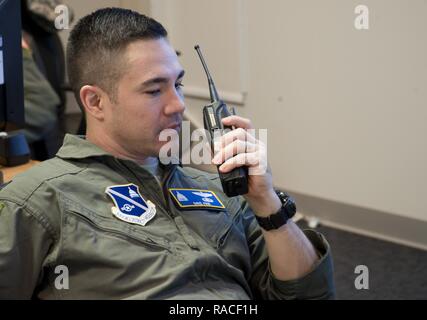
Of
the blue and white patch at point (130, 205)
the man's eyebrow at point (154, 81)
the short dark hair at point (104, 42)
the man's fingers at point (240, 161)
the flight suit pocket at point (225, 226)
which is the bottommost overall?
the flight suit pocket at point (225, 226)

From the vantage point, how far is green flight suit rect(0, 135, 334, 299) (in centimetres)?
108

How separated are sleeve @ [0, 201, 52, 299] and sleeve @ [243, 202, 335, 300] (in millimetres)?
484

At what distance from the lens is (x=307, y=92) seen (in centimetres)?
287

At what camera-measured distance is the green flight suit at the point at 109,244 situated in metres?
1.08

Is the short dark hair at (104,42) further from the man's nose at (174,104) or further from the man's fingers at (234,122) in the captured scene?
the man's fingers at (234,122)

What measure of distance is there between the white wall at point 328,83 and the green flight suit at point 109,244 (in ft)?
4.71

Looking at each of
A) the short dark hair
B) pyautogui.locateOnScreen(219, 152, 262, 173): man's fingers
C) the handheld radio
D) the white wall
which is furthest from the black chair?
pyautogui.locateOnScreen(219, 152, 262, 173): man's fingers

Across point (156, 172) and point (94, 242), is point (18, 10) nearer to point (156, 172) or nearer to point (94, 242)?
point (156, 172)

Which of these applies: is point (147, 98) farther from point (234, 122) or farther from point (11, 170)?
point (11, 170)

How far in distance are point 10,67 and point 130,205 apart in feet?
1.89

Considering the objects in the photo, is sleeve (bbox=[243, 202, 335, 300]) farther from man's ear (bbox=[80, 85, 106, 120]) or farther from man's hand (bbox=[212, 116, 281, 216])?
man's ear (bbox=[80, 85, 106, 120])

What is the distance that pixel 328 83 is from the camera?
2779 millimetres

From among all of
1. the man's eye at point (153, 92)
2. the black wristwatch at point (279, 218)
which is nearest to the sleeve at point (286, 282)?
the black wristwatch at point (279, 218)

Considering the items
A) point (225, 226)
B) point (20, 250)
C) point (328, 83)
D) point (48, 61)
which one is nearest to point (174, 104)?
point (225, 226)
